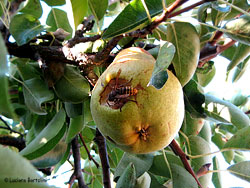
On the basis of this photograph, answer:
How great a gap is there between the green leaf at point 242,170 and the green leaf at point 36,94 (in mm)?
886

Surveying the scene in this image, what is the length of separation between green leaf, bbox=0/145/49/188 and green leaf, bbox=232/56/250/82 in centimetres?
169

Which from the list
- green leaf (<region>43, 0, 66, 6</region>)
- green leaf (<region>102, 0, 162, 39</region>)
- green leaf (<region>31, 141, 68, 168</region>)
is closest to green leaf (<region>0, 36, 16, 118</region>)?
green leaf (<region>102, 0, 162, 39</region>)

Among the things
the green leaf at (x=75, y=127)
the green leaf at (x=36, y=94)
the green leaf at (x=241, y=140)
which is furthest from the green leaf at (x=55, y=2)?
the green leaf at (x=241, y=140)

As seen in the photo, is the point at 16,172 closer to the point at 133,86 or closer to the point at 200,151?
the point at 133,86

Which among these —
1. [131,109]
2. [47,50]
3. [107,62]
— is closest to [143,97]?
[131,109]

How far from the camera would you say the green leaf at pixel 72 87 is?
1358 millimetres

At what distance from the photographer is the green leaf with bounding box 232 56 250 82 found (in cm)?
188

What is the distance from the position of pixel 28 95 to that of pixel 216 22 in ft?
2.96

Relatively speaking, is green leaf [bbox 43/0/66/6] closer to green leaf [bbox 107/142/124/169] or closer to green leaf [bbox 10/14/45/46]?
green leaf [bbox 10/14/45/46]

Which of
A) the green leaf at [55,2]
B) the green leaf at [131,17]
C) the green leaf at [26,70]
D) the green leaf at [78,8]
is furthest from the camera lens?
the green leaf at [55,2]

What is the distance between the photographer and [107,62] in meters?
1.37

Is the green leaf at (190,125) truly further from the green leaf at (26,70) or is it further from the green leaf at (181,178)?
the green leaf at (26,70)

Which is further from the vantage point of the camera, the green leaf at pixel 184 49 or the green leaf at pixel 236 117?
the green leaf at pixel 236 117

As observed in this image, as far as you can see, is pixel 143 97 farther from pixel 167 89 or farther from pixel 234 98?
pixel 234 98
